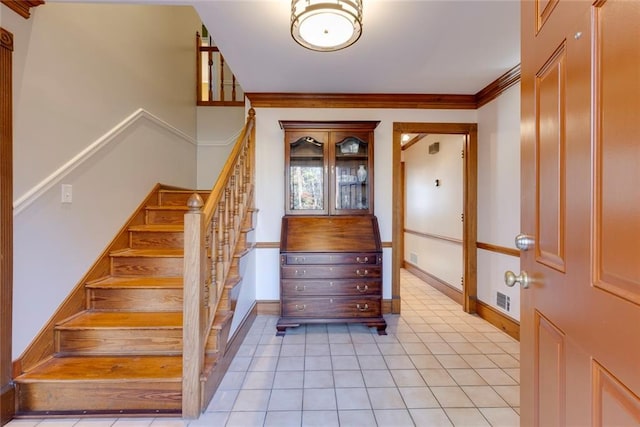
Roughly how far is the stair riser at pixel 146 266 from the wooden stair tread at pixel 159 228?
304mm

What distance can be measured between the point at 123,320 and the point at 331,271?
5.43 feet

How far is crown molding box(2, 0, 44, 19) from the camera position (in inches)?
63.0

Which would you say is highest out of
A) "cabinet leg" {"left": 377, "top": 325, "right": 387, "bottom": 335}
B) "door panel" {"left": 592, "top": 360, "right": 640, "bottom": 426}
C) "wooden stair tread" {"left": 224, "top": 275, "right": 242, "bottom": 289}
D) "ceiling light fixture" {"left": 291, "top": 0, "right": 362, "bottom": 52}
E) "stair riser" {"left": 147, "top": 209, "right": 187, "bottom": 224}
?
"ceiling light fixture" {"left": 291, "top": 0, "right": 362, "bottom": 52}

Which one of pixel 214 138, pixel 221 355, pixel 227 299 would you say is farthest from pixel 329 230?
pixel 214 138

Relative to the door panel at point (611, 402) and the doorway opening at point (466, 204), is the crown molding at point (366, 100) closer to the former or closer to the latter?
the doorway opening at point (466, 204)

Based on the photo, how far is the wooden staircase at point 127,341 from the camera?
166 cm

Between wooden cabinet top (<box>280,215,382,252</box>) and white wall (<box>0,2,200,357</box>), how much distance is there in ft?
4.87

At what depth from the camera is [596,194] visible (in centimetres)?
61

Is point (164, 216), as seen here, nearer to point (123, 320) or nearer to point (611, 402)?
point (123, 320)

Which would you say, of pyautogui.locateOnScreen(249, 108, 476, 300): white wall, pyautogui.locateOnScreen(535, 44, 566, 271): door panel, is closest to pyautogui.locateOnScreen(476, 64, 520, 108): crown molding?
pyautogui.locateOnScreen(249, 108, 476, 300): white wall

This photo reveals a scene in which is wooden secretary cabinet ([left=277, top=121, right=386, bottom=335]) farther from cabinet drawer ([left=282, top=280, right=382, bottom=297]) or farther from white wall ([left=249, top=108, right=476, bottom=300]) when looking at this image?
white wall ([left=249, top=108, right=476, bottom=300])

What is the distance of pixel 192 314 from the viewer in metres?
1.64

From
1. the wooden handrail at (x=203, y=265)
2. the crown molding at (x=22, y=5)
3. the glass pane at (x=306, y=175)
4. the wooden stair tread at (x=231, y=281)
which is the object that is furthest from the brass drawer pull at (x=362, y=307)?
the crown molding at (x=22, y=5)

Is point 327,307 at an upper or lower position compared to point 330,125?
lower
